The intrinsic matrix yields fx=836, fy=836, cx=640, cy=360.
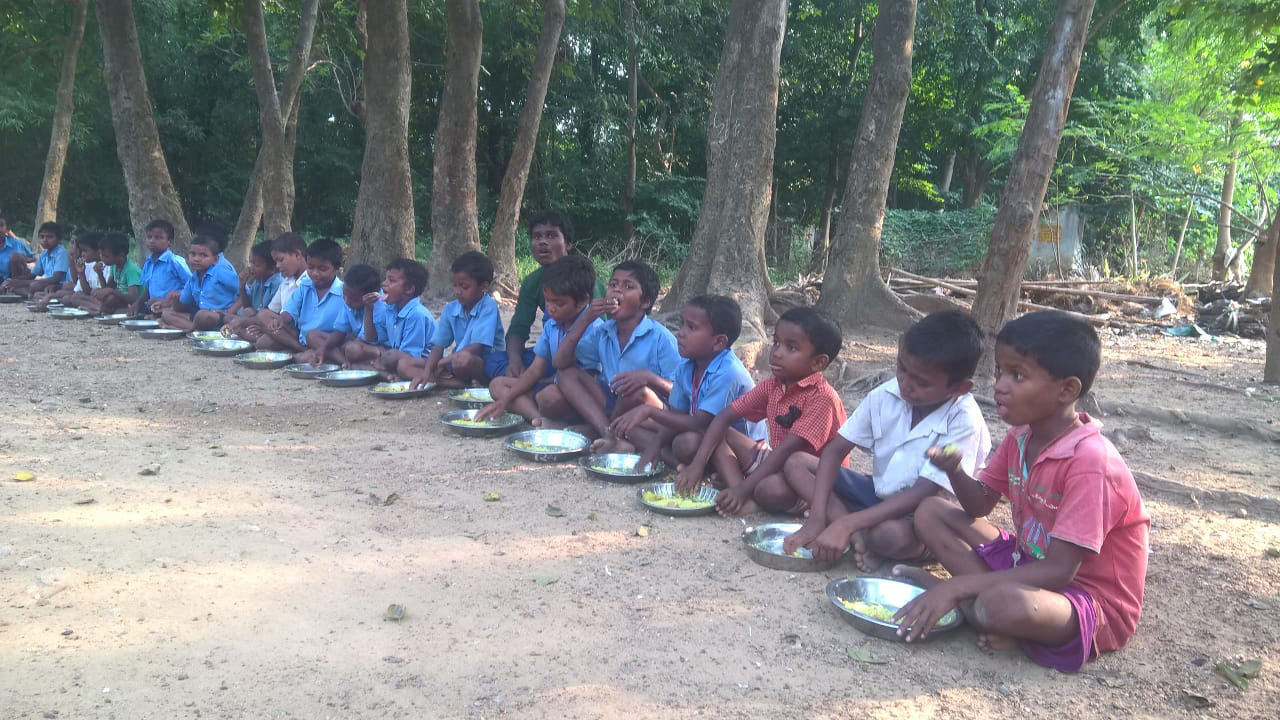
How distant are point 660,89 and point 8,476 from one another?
1824 centimetres

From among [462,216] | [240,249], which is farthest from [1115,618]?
[240,249]

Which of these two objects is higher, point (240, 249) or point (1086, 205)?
point (1086, 205)

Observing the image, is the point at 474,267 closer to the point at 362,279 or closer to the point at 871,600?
the point at 362,279

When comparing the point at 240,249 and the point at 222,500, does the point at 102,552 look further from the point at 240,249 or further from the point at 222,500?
the point at 240,249

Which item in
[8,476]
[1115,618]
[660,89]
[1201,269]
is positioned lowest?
[8,476]

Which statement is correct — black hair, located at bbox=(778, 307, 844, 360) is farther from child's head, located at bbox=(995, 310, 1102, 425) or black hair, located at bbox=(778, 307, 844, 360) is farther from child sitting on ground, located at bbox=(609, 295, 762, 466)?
child's head, located at bbox=(995, 310, 1102, 425)

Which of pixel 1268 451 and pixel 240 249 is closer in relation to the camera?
pixel 1268 451

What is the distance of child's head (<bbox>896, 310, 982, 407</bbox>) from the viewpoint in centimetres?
300

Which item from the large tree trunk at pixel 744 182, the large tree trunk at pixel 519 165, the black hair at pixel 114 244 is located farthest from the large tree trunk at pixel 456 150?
the large tree trunk at pixel 744 182

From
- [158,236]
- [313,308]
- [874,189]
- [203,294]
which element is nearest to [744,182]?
[874,189]

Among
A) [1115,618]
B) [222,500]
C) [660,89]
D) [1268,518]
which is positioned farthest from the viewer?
[660,89]

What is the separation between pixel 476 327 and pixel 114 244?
5382 millimetres

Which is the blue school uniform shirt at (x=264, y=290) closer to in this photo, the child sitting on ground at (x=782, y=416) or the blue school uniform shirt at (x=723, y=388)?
the blue school uniform shirt at (x=723, y=388)

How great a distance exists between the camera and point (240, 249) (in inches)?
485
